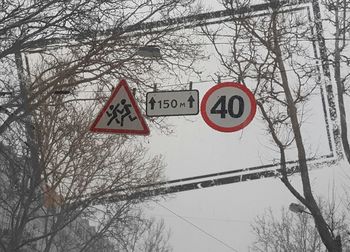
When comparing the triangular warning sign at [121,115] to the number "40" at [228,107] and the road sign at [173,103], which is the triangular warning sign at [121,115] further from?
the number "40" at [228,107]

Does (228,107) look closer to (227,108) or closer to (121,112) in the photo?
(227,108)

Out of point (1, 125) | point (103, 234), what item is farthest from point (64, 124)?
point (103, 234)

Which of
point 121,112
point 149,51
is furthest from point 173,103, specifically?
point 149,51

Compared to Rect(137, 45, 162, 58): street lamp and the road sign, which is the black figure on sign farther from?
Rect(137, 45, 162, 58): street lamp

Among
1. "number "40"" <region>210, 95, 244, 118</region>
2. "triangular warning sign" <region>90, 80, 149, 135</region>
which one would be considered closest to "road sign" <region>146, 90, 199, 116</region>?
"triangular warning sign" <region>90, 80, 149, 135</region>

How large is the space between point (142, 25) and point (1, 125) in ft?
9.93

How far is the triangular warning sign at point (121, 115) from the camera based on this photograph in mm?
6441

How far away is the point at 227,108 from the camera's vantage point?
278 inches

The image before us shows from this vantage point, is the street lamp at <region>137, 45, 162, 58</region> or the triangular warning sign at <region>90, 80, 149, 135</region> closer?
the triangular warning sign at <region>90, 80, 149, 135</region>

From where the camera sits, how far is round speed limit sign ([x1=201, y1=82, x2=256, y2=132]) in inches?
274

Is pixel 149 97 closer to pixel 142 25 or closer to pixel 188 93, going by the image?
pixel 188 93

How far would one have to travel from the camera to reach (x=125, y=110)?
6488mm

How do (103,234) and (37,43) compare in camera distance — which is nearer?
(37,43)

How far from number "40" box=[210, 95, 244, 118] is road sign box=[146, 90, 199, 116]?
22.4 inches
